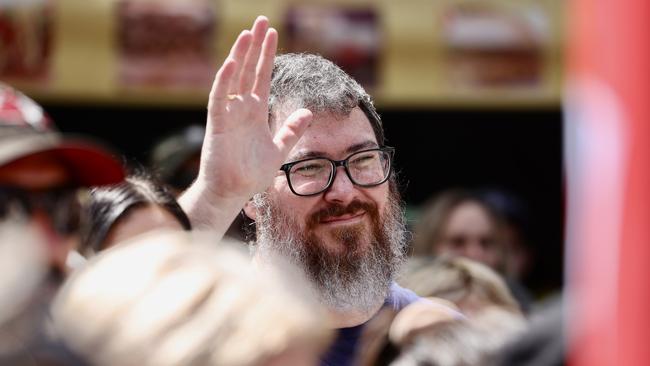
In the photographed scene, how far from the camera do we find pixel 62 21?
23.3 ft

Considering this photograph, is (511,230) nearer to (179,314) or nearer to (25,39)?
(25,39)

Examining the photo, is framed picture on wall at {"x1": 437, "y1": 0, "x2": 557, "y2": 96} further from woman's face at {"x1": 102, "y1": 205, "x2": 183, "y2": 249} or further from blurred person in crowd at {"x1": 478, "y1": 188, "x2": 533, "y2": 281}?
woman's face at {"x1": 102, "y1": 205, "x2": 183, "y2": 249}

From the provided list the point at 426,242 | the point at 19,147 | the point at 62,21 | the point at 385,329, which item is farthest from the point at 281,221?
the point at 62,21

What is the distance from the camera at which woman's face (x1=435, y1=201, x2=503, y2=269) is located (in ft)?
15.6

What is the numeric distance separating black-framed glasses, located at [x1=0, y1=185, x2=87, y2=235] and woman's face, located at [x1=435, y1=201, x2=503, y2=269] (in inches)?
110

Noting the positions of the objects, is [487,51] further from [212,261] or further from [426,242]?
[212,261]

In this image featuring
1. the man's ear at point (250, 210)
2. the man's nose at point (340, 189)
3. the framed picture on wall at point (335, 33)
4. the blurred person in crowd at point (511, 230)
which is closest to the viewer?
the man's nose at point (340, 189)

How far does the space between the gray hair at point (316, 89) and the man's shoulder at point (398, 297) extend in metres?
0.37

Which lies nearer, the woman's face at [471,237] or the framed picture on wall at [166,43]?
the woman's face at [471,237]

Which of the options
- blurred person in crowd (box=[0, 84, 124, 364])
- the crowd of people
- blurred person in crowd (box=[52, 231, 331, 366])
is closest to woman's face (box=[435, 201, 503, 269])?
the crowd of people

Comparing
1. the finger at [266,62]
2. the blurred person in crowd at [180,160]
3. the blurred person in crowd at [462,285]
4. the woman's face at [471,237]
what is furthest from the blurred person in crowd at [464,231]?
the finger at [266,62]

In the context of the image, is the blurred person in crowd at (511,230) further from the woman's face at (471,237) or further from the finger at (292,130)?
the finger at (292,130)

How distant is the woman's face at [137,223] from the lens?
294 centimetres

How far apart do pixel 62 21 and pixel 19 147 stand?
209 inches
